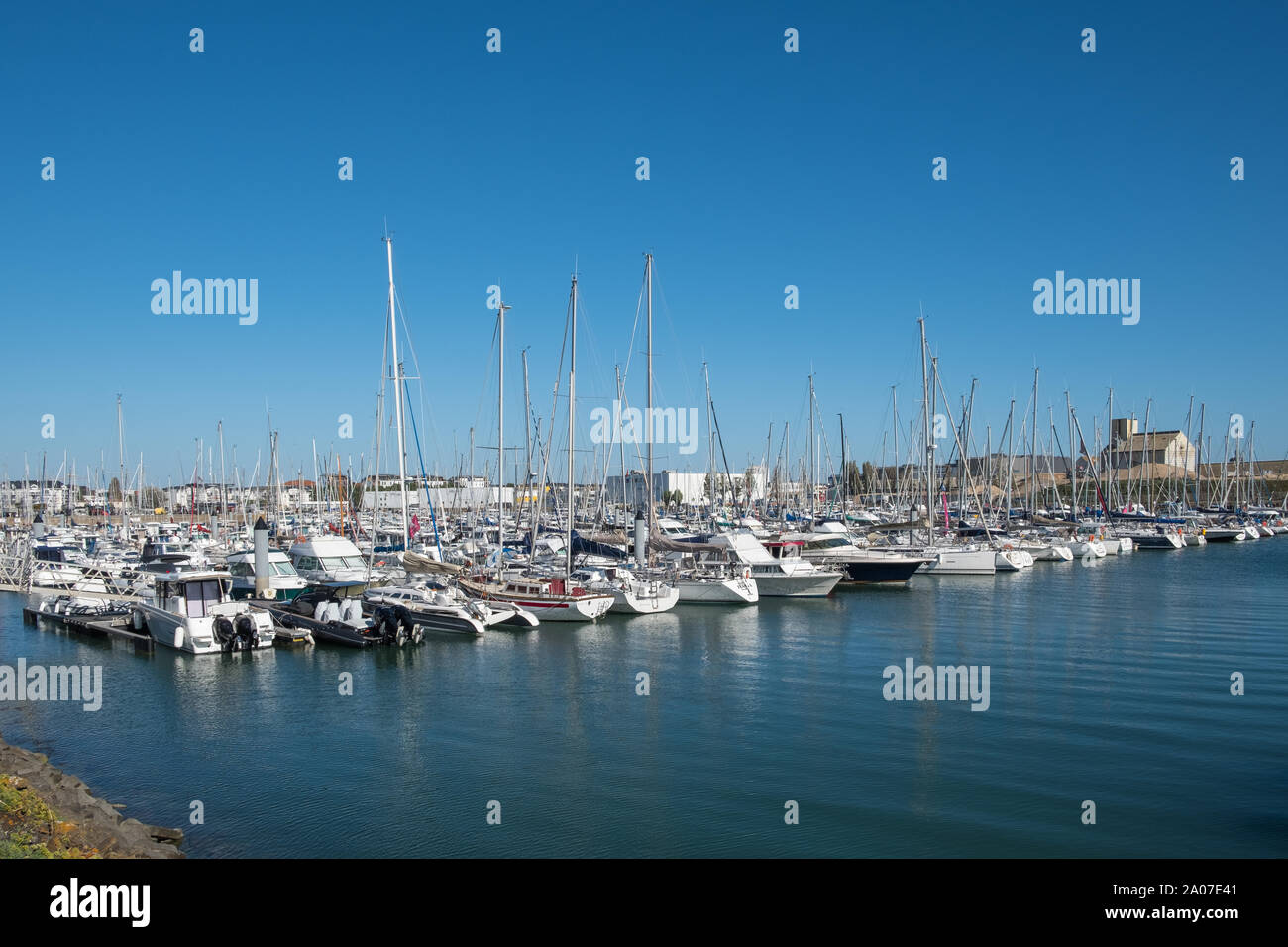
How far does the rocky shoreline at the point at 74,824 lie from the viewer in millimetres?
14062

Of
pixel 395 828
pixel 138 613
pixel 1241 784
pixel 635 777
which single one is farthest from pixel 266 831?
pixel 138 613

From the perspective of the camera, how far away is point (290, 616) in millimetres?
38812

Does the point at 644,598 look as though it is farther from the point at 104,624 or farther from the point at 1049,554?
the point at 1049,554

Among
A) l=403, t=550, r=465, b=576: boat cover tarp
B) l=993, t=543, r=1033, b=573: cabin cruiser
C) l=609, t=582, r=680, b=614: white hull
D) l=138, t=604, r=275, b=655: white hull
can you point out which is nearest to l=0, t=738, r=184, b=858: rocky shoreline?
l=138, t=604, r=275, b=655: white hull

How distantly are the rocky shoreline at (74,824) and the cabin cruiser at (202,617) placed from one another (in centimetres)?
1601

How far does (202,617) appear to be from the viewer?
35188 mm

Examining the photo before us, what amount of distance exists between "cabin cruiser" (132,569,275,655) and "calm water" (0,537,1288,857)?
892 millimetres

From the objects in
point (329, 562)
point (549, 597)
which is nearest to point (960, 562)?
point (549, 597)

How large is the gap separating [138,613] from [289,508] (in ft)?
243

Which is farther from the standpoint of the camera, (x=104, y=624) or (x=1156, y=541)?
(x=1156, y=541)

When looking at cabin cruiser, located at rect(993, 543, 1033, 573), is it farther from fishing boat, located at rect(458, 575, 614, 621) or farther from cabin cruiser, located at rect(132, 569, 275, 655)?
cabin cruiser, located at rect(132, 569, 275, 655)

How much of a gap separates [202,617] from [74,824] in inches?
863
